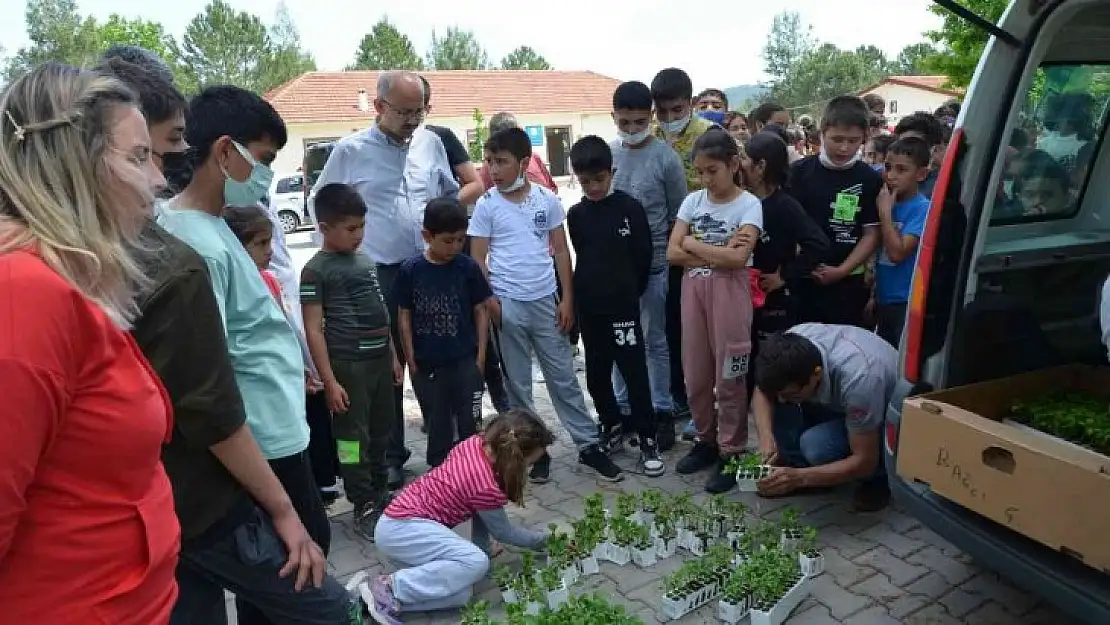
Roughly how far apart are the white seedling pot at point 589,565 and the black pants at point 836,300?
2064mm

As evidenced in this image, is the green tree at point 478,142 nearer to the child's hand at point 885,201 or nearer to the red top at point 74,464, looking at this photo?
the child's hand at point 885,201

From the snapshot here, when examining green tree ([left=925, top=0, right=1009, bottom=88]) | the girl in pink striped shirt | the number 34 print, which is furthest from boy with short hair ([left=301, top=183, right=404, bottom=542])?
green tree ([left=925, top=0, right=1009, bottom=88])

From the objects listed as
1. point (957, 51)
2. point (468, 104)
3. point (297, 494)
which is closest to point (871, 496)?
point (297, 494)

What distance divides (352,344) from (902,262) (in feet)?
9.67

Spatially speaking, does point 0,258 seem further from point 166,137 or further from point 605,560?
point 605,560

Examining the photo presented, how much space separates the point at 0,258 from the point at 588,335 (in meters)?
3.63

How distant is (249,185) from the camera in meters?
2.52

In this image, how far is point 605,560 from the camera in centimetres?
356

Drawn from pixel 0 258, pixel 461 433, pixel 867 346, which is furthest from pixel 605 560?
pixel 0 258

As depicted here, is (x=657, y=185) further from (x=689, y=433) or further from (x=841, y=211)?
(x=689, y=433)

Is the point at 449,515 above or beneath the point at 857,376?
beneath

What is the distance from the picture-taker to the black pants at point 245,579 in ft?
6.16

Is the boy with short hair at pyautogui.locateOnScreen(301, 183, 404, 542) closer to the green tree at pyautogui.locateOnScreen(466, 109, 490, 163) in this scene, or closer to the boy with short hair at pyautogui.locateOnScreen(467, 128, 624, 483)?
the boy with short hair at pyautogui.locateOnScreen(467, 128, 624, 483)

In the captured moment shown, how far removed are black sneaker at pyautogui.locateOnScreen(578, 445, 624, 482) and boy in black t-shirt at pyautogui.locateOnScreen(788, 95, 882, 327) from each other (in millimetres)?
1443
